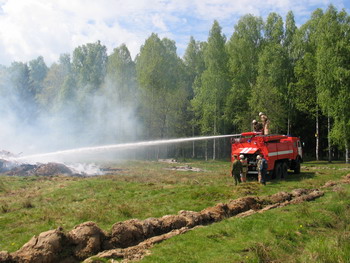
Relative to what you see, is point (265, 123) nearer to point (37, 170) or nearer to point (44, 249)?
point (44, 249)

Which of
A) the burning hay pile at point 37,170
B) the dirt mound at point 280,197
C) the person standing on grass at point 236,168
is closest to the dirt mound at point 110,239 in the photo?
the dirt mound at point 280,197

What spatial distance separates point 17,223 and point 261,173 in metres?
11.3

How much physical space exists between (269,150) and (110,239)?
12.1 meters

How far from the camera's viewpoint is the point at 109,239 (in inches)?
296

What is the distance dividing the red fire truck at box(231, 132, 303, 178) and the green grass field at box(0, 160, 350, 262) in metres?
1.61

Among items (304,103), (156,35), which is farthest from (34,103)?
(304,103)

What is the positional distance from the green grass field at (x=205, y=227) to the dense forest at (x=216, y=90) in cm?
2481

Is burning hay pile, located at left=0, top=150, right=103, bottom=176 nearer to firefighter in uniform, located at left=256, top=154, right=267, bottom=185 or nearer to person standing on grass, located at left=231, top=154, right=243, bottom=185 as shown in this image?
person standing on grass, located at left=231, top=154, right=243, bottom=185

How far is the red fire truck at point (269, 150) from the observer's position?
17281 mm

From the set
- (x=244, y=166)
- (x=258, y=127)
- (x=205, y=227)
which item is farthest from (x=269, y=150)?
(x=205, y=227)

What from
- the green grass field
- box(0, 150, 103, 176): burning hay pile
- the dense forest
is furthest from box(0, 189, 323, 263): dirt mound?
the dense forest

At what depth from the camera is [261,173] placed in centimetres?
1623

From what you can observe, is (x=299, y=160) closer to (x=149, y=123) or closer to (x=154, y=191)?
(x=154, y=191)

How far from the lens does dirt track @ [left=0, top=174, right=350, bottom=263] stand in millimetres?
6414
